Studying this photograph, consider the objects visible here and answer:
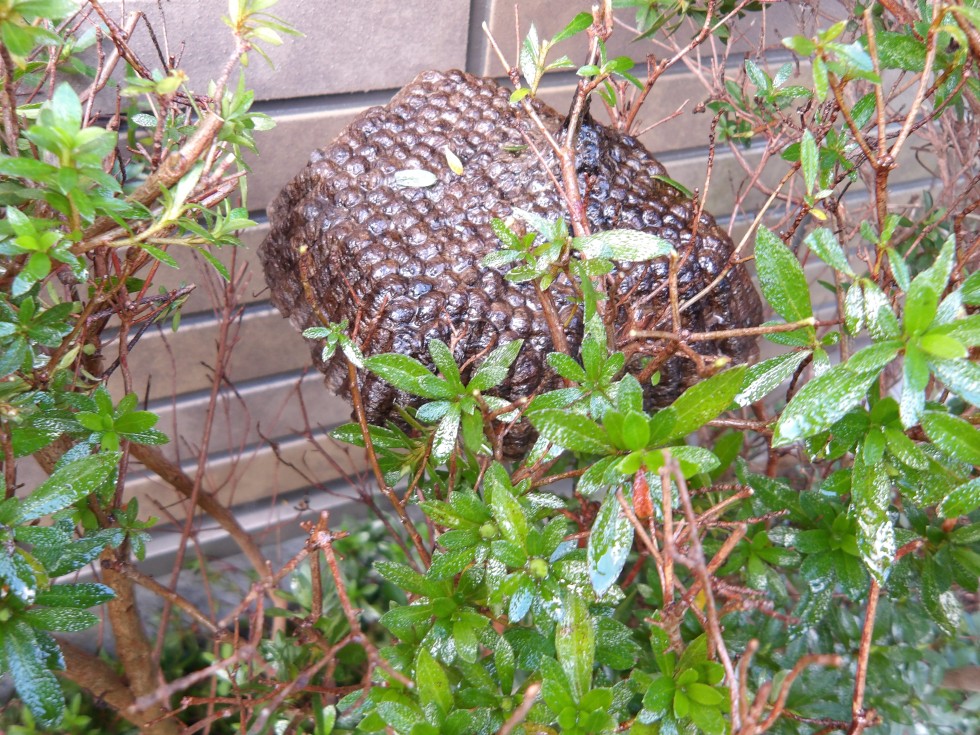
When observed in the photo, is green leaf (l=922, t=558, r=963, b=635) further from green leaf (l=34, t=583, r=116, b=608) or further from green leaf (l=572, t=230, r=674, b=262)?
green leaf (l=34, t=583, r=116, b=608)

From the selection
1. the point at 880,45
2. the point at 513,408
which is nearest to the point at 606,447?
the point at 513,408

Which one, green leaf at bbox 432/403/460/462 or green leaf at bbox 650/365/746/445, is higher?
green leaf at bbox 650/365/746/445

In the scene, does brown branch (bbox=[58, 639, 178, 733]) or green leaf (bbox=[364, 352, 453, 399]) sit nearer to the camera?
green leaf (bbox=[364, 352, 453, 399])

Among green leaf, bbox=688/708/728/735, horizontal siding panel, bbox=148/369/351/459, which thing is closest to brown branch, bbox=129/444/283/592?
horizontal siding panel, bbox=148/369/351/459

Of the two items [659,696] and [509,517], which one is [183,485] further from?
[659,696]

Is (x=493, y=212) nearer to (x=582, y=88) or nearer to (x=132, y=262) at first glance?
(x=582, y=88)

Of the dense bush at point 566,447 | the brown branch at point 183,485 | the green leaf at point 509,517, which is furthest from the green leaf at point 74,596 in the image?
the green leaf at point 509,517

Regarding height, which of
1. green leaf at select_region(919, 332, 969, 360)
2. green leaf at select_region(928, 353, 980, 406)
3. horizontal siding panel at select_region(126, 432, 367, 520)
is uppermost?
green leaf at select_region(919, 332, 969, 360)
